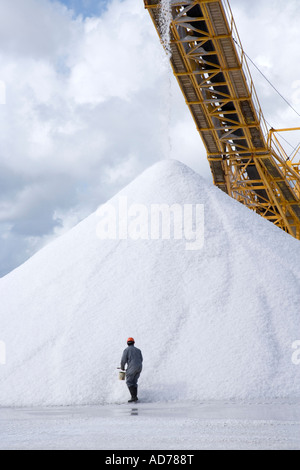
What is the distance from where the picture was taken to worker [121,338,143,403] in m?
7.55

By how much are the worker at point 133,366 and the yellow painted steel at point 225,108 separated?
337 inches

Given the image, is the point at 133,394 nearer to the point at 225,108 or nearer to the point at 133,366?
the point at 133,366

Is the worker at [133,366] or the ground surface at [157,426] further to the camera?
the worker at [133,366]

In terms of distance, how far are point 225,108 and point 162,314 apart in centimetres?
941

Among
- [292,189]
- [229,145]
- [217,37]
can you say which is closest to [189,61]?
[217,37]

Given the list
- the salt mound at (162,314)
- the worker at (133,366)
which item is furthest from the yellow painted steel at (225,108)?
the worker at (133,366)

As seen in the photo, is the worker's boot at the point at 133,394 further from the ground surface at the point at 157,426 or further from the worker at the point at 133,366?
the ground surface at the point at 157,426

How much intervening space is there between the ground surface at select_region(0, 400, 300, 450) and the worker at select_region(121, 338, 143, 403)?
370 mm

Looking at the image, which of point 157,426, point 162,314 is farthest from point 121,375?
point 157,426

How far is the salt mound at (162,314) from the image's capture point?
7.85 meters

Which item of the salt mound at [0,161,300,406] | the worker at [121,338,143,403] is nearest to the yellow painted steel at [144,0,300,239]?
the salt mound at [0,161,300,406]

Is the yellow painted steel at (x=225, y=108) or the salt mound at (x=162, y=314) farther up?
the yellow painted steel at (x=225, y=108)

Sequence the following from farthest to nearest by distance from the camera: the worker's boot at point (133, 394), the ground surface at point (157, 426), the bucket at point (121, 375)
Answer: the bucket at point (121, 375) → the worker's boot at point (133, 394) → the ground surface at point (157, 426)

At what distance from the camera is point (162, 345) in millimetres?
8492
